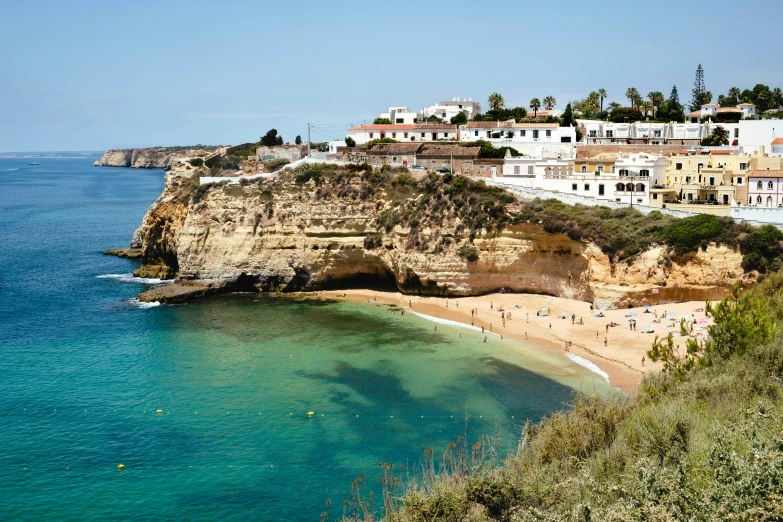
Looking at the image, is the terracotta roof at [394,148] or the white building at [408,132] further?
the white building at [408,132]

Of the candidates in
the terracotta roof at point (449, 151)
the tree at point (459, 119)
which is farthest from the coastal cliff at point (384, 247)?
the tree at point (459, 119)

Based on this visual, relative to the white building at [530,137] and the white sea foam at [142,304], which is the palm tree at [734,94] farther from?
the white sea foam at [142,304]

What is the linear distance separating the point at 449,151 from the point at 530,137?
30.8 ft

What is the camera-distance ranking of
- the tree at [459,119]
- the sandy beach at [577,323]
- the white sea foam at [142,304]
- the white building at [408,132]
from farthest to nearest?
the tree at [459,119], the white building at [408,132], the white sea foam at [142,304], the sandy beach at [577,323]

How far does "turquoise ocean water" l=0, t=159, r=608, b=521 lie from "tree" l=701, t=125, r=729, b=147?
37.2 m

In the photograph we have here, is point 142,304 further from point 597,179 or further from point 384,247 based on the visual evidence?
point 597,179

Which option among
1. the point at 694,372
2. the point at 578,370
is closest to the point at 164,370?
the point at 578,370

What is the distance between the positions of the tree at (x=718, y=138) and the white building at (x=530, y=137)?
41.2 feet

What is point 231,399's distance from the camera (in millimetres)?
32750

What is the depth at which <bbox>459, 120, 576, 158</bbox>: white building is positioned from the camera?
2625 inches

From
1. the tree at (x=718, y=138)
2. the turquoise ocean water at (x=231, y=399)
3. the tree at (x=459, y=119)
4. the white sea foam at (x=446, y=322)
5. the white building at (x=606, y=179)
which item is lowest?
the turquoise ocean water at (x=231, y=399)

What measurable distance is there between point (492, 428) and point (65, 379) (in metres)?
22.1

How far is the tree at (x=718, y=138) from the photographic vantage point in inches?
2559

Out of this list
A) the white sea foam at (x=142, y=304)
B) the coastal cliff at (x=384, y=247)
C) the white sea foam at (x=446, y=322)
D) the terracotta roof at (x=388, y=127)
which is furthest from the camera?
the terracotta roof at (x=388, y=127)
